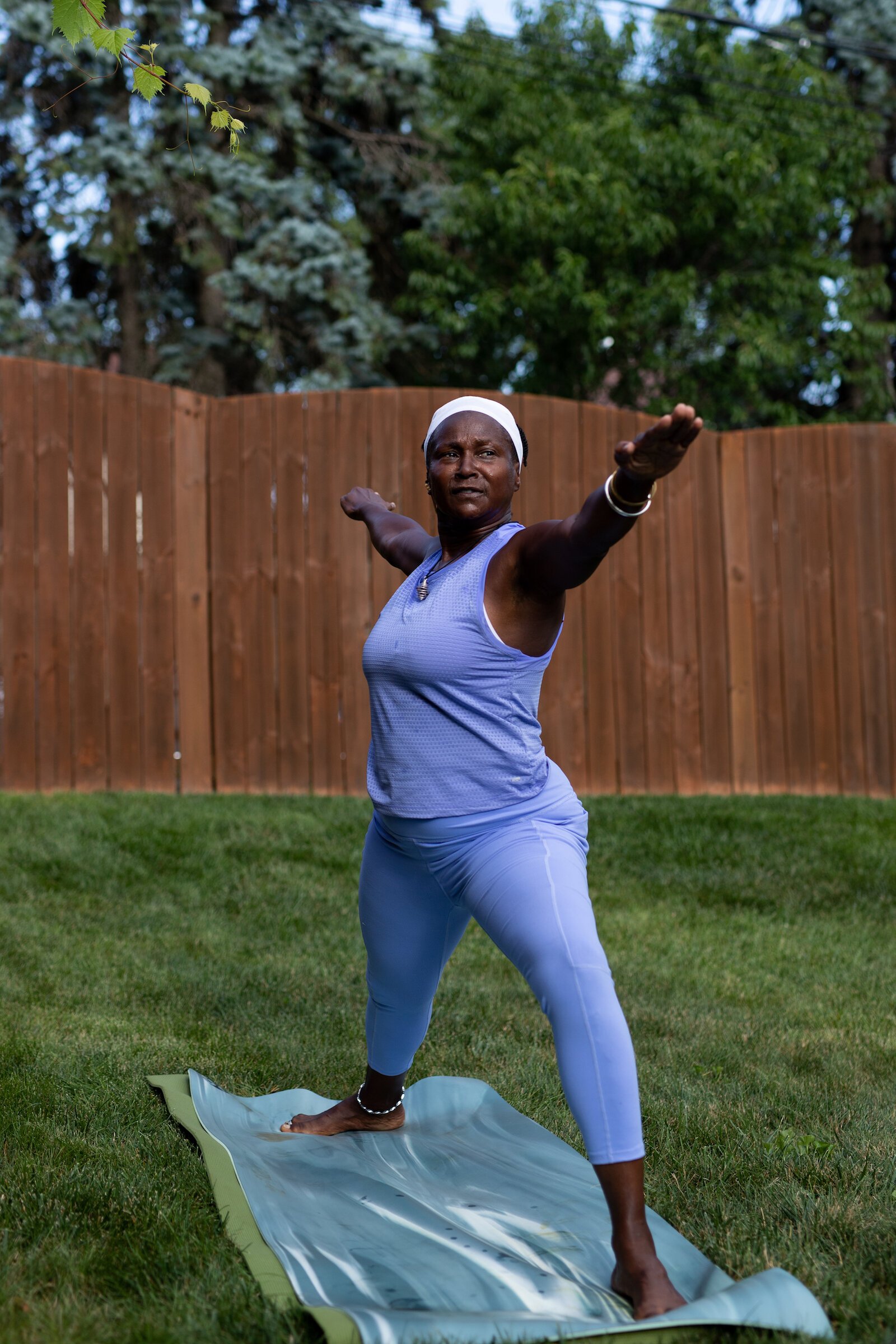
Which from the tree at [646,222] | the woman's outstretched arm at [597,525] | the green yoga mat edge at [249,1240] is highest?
the tree at [646,222]

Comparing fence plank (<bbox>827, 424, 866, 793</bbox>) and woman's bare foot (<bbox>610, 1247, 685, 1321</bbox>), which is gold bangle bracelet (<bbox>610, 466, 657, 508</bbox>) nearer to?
woman's bare foot (<bbox>610, 1247, 685, 1321</bbox>)

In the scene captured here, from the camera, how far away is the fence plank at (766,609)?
283 inches

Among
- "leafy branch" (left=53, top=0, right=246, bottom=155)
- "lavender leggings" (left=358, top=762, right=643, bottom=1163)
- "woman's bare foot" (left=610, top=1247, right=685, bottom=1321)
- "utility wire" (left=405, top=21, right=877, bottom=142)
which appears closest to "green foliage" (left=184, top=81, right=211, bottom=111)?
"leafy branch" (left=53, top=0, right=246, bottom=155)

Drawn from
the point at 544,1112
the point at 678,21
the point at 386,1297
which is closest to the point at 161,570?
the point at 544,1112

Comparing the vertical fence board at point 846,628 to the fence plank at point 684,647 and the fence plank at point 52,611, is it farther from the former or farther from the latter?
the fence plank at point 52,611

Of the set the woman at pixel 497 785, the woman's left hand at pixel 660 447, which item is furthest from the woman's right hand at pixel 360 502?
the woman's left hand at pixel 660 447

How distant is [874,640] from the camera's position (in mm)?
7246

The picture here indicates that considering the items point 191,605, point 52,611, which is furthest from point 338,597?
point 52,611

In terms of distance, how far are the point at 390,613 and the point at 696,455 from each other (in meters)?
4.97

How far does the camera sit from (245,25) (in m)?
11.4

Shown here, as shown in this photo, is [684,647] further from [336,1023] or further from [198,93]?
[198,93]

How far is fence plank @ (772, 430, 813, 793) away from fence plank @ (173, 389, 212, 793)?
3.35m

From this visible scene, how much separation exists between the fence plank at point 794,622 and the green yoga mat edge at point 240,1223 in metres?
4.79

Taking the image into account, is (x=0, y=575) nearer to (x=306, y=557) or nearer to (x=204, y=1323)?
(x=306, y=557)
